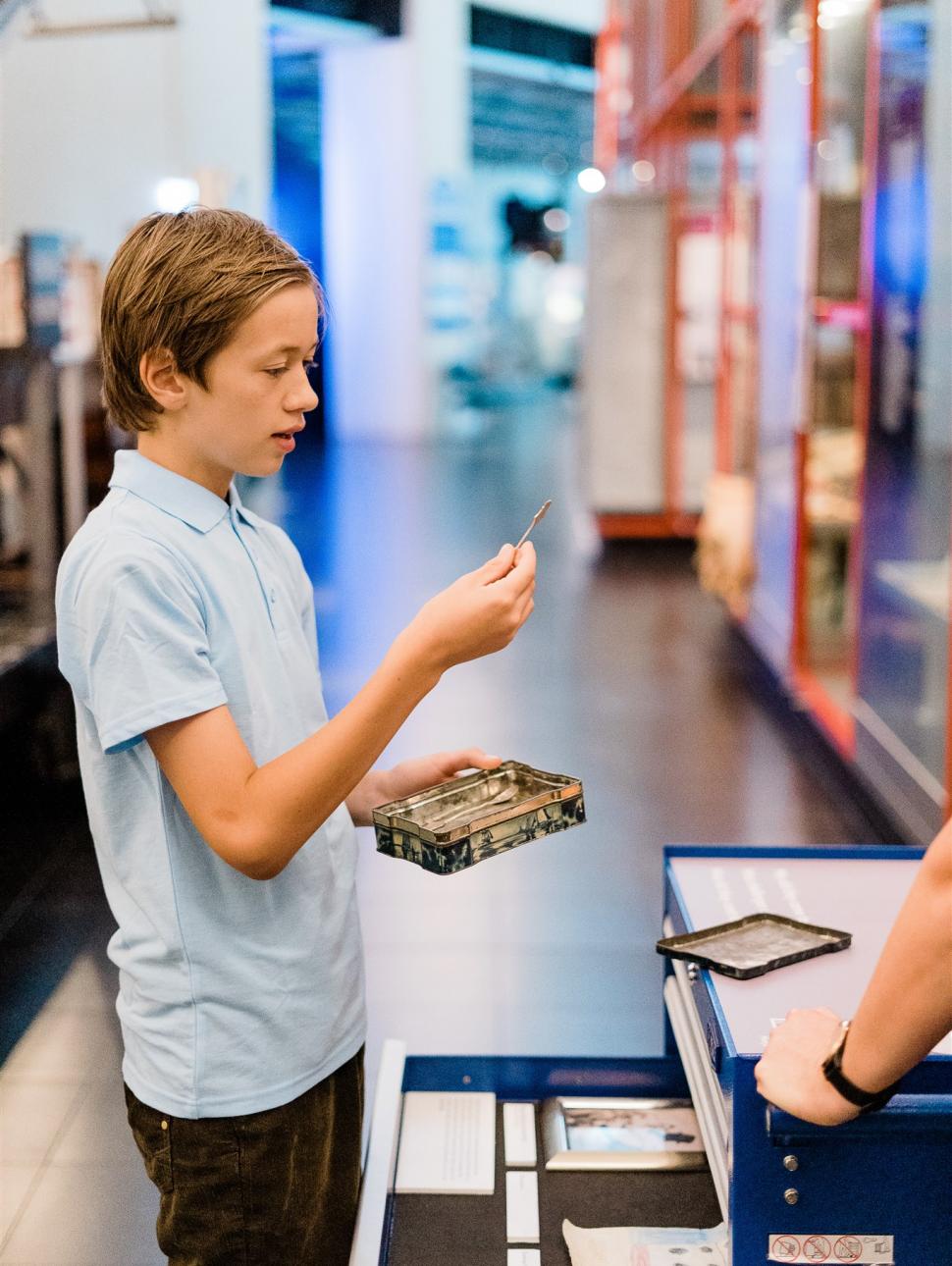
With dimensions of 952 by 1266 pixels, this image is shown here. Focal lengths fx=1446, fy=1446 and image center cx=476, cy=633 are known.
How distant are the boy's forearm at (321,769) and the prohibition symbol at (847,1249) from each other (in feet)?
2.26

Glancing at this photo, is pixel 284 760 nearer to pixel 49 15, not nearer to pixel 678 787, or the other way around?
pixel 678 787

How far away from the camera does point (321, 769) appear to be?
4.29 feet

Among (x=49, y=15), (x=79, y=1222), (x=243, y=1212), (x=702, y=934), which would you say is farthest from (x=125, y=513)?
(x=49, y=15)

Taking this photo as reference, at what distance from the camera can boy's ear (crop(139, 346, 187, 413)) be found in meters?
1.34

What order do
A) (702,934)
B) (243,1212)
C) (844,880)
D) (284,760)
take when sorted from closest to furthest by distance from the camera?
(284,760), (243,1212), (702,934), (844,880)

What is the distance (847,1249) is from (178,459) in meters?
1.04

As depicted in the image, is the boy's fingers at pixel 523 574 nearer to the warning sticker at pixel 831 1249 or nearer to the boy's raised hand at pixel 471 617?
the boy's raised hand at pixel 471 617

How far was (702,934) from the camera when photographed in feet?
5.75

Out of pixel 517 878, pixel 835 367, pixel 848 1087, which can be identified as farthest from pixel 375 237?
pixel 848 1087

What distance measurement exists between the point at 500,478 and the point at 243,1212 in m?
11.8

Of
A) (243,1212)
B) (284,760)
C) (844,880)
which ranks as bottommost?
(243,1212)

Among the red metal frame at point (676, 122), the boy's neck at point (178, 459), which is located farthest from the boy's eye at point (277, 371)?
the red metal frame at point (676, 122)

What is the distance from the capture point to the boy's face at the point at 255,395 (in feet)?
4.42

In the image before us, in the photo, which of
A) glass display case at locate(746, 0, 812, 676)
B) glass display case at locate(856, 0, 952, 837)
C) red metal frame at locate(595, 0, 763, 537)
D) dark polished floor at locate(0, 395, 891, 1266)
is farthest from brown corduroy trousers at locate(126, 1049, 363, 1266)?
red metal frame at locate(595, 0, 763, 537)
